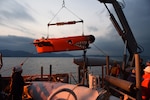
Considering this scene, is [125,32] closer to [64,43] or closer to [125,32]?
[125,32]

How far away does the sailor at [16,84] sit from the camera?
7.27m

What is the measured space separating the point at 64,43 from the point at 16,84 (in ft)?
23.1

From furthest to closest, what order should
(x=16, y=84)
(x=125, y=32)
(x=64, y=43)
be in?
(x=125, y=32), (x=64, y=43), (x=16, y=84)

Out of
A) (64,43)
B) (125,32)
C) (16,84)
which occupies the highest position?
(125,32)

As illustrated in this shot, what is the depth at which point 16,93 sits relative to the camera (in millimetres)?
7457

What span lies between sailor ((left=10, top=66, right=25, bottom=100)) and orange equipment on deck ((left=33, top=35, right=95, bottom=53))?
682cm

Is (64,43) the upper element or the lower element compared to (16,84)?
upper

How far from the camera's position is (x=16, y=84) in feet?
24.2

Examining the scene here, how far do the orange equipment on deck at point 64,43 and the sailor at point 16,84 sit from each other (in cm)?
682

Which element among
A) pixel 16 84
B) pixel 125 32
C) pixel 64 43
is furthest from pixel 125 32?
pixel 16 84

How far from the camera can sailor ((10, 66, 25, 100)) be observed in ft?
23.9

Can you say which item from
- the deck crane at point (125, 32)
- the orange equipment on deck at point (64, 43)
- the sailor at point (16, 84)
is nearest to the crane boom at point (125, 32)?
the deck crane at point (125, 32)

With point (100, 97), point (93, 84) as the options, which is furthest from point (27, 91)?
point (100, 97)

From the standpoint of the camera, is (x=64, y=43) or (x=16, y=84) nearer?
(x=16, y=84)
